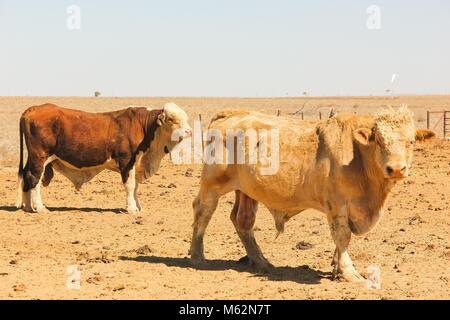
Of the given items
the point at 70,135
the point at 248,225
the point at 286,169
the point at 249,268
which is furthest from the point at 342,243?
the point at 70,135

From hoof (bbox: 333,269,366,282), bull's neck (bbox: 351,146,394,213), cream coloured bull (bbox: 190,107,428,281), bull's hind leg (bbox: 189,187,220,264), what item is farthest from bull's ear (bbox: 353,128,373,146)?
bull's hind leg (bbox: 189,187,220,264)

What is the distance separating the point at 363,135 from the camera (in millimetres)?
8805

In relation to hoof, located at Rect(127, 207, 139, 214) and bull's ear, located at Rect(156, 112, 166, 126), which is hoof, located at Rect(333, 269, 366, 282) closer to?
hoof, located at Rect(127, 207, 139, 214)

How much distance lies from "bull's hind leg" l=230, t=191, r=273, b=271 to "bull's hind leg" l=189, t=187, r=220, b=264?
33 cm

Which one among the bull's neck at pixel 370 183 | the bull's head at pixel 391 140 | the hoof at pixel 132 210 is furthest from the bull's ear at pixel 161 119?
the bull's head at pixel 391 140

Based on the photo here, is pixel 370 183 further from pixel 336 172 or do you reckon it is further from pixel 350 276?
pixel 350 276

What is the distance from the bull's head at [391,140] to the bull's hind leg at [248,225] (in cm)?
189

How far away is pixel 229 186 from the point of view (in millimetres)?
9883

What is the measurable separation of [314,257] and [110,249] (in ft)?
9.30

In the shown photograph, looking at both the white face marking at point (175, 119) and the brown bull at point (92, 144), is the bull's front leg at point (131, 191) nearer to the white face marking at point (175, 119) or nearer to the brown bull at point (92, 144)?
the brown bull at point (92, 144)

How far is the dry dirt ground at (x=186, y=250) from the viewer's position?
27.8 feet

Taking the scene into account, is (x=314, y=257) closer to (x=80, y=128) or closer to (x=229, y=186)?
(x=229, y=186)
